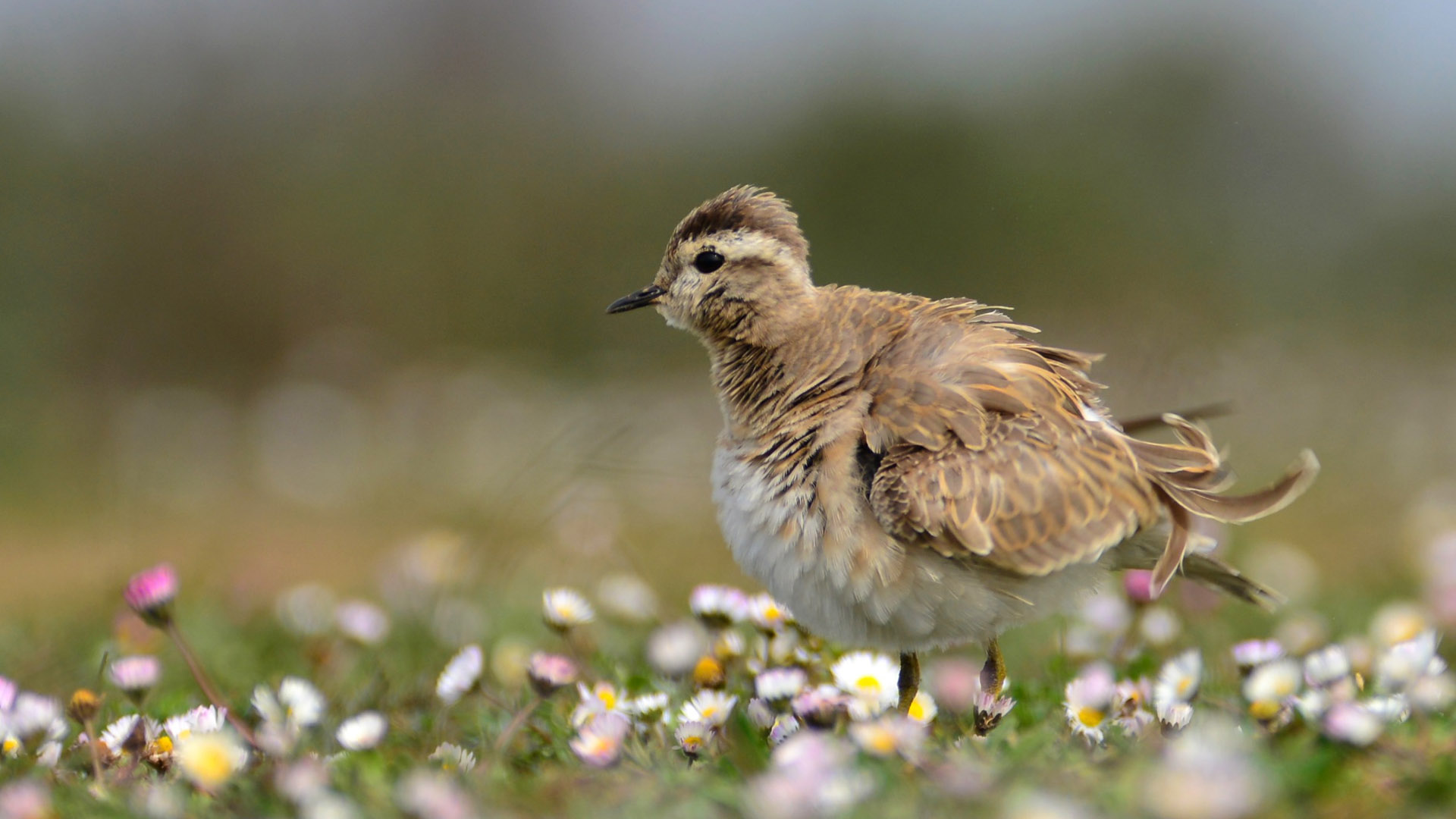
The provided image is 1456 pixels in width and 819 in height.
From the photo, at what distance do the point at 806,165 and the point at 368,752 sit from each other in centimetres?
1460

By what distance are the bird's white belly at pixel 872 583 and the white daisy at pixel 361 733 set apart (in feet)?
4.11

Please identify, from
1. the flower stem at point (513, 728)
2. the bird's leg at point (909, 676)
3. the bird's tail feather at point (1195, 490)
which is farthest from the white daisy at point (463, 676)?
the bird's tail feather at point (1195, 490)

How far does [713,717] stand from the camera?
3428 millimetres

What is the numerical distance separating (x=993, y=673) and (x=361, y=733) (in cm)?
189

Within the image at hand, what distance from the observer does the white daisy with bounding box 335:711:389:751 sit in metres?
3.37

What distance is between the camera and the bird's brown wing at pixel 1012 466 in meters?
3.75

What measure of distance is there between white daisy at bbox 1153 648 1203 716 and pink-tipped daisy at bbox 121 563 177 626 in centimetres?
282

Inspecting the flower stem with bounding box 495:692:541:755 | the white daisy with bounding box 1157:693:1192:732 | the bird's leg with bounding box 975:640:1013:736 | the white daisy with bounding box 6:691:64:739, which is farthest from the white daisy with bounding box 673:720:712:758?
the white daisy with bounding box 6:691:64:739

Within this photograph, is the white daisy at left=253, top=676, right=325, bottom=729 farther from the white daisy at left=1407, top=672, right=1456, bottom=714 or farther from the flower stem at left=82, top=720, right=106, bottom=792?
the white daisy at left=1407, top=672, right=1456, bottom=714

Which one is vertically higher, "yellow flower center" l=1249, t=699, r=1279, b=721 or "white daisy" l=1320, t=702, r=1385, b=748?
"white daisy" l=1320, t=702, r=1385, b=748

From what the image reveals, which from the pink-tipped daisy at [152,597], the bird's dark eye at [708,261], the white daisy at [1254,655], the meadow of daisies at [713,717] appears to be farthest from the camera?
the bird's dark eye at [708,261]

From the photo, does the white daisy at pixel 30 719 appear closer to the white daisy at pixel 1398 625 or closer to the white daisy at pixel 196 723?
the white daisy at pixel 196 723

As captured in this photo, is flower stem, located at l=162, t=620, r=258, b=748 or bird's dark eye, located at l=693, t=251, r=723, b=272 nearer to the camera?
flower stem, located at l=162, t=620, r=258, b=748

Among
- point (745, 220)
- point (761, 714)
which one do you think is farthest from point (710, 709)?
point (745, 220)
